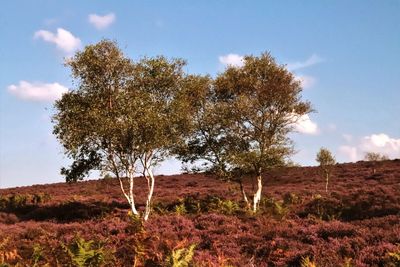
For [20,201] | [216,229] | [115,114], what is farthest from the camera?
[20,201]

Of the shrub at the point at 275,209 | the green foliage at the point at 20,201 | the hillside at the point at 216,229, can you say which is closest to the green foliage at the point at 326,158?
the hillside at the point at 216,229

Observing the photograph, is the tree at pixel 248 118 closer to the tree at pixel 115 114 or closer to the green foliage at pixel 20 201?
the tree at pixel 115 114

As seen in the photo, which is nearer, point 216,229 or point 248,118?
point 216,229

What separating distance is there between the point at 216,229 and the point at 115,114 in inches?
470

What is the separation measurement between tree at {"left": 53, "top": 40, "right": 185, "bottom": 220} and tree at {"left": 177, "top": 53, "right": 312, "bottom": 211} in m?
3.95

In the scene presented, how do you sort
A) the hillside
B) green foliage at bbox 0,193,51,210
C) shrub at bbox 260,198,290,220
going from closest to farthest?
the hillside → shrub at bbox 260,198,290,220 → green foliage at bbox 0,193,51,210

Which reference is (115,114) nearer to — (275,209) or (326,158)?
(275,209)

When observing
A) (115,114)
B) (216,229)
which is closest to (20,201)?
(115,114)

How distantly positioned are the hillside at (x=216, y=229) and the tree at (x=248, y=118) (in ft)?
11.4

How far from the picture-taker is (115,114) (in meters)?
30.2

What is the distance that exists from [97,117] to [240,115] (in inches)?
433

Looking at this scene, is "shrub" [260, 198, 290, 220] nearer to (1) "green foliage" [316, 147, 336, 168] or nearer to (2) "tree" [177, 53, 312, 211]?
(2) "tree" [177, 53, 312, 211]

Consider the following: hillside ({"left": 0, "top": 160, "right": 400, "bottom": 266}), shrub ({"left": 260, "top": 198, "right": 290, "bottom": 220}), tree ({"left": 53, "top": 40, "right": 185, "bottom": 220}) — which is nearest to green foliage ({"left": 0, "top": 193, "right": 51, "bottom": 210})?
hillside ({"left": 0, "top": 160, "right": 400, "bottom": 266})

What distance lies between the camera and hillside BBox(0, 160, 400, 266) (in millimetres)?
14320
